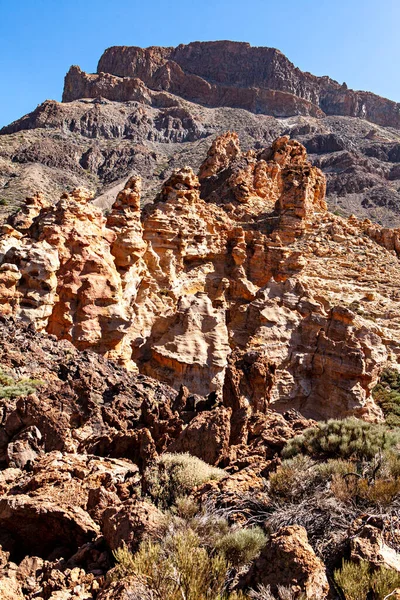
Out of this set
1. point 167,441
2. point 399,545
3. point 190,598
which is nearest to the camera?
point 190,598

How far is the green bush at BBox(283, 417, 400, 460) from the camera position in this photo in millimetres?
6406

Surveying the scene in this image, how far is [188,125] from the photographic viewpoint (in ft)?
395

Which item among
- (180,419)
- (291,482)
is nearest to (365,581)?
(291,482)

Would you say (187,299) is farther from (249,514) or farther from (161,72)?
(161,72)

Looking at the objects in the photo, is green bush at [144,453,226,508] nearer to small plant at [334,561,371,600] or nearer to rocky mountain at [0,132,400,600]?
rocky mountain at [0,132,400,600]

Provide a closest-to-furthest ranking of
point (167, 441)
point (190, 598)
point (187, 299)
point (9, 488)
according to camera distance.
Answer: point (190, 598)
point (9, 488)
point (167, 441)
point (187, 299)

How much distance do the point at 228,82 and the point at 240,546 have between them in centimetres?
17080

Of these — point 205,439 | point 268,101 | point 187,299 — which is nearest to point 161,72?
point 268,101

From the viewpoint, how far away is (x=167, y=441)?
26.4 ft

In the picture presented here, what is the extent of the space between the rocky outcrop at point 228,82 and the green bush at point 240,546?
13776 centimetres

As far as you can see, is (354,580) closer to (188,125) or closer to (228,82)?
(188,125)

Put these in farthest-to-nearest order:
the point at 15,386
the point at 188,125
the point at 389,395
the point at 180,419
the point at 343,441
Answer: the point at 188,125 → the point at 389,395 → the point at 15,386 → the point at 180,419 → the point at 343,441

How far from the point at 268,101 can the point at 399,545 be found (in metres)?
152

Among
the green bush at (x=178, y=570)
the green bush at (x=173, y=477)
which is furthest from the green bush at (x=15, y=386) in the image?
the green bush at (x=178, y=570)
